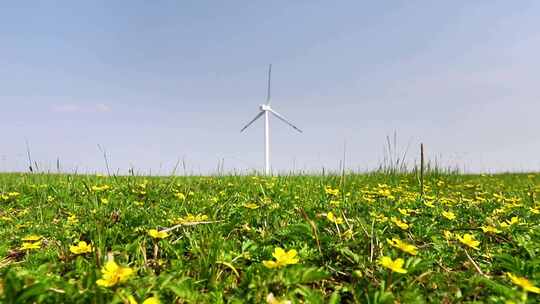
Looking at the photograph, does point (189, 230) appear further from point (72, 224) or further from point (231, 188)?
point (231, 188)

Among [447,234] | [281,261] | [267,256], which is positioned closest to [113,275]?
[281,261]

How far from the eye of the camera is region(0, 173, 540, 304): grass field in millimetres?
2086

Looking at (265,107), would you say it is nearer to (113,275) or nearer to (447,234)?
(447,234)

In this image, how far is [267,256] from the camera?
2.73 m

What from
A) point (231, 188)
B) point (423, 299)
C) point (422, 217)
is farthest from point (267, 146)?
point (423, 299)

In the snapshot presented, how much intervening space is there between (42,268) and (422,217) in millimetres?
3196

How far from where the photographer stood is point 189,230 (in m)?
3.17

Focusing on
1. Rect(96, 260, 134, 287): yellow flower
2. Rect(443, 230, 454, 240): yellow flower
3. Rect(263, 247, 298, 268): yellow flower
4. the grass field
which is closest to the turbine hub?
the grass field

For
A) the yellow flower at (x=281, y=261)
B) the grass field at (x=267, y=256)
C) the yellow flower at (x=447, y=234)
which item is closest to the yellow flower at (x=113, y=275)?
the grass field at (x=267, y=256)

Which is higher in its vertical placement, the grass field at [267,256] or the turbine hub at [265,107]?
the turbine hub at [265,107]

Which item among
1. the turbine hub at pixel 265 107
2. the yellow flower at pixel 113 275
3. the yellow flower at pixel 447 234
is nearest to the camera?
the yellow flower at pixel 113 275

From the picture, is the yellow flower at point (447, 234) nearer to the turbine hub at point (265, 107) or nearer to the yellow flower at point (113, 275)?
the yellow flower at point (113, 275)

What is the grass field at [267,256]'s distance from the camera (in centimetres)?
209

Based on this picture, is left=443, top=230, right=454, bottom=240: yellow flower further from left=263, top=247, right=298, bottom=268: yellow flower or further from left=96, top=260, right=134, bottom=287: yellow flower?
left=96, top=260, right=134, bottom=287: yellow flower
